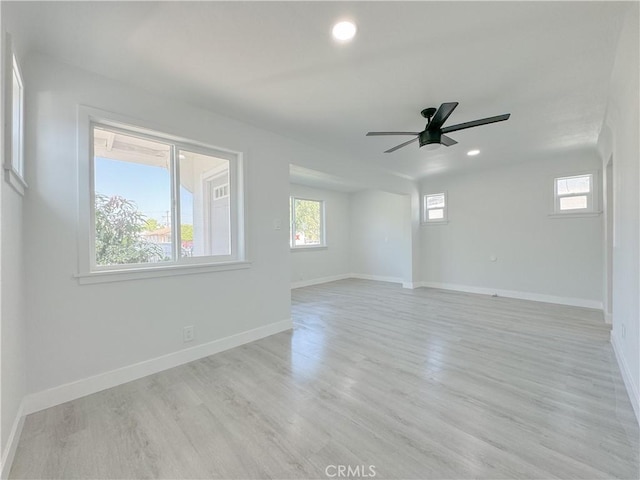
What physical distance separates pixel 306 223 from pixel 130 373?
521cm

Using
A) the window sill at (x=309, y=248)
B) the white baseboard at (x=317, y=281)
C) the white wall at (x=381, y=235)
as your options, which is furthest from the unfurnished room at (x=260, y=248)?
the window sill at (x=309, y=248)

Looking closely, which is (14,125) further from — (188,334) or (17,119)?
(188,334)

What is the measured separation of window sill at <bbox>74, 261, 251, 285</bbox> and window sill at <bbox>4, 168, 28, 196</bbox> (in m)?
0.69

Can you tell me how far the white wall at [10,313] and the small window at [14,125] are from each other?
7 cm

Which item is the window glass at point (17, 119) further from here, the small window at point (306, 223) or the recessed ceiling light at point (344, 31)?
the small window at point (306, 223)

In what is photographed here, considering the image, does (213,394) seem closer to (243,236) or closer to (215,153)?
(243,236)

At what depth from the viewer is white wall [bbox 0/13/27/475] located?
1.44m

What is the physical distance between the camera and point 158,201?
266 centimetres

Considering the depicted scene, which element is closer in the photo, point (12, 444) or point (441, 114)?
point (12, 444)

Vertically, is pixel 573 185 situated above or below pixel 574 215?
above

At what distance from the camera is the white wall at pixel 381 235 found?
6.65 meters

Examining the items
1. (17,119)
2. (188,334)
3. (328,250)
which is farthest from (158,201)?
(328,250)

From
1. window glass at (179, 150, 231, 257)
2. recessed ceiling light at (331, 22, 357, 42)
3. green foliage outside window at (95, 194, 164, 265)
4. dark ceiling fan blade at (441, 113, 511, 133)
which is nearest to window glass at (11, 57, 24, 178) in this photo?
green foliage outside window at (95, 194, 164, 265)

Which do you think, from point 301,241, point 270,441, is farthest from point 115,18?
point 301,241
